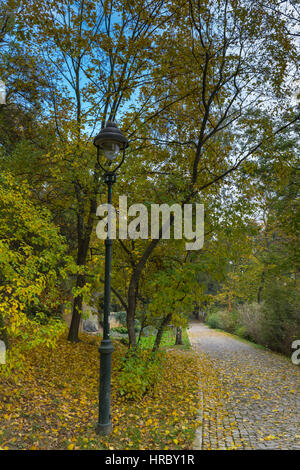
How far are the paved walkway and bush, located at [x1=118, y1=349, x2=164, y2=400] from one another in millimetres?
1138

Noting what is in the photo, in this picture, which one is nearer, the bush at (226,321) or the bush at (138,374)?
the bush at (138,374)

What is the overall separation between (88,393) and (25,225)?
3.41m

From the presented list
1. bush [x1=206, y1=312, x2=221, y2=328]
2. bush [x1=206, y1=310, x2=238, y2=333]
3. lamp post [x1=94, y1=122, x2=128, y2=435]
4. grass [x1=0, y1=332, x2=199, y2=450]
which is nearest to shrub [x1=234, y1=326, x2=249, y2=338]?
bush [x1=206, y1=310, x2=238, y2=333]

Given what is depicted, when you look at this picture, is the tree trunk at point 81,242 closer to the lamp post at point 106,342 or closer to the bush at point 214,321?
the lamp post at point 106,342

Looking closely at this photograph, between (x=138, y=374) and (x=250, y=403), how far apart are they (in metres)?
2.35

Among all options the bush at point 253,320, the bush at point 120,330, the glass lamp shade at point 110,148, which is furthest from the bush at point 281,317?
the glass lamp shade at point 110,148

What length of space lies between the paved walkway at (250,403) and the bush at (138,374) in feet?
3.73

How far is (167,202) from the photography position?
6.12 meters

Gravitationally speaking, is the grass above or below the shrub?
above

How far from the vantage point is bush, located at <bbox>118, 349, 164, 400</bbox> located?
5457 millimetres

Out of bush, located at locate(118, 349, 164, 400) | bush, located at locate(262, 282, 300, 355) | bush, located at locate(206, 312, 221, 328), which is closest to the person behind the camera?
bush, located at locate(118, 349, 164, 400)

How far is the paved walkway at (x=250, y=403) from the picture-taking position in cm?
416

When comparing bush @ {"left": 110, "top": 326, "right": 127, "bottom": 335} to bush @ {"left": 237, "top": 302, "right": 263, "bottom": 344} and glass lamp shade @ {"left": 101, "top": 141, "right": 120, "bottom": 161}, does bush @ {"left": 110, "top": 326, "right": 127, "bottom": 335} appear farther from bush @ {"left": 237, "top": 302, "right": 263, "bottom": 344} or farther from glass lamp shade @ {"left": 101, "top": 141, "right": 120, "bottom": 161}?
glass lamp shade @ {"left": 101, "top": 141, "right": 120, "bottom": 161}

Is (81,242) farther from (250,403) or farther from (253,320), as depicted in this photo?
(253,320)
